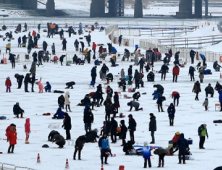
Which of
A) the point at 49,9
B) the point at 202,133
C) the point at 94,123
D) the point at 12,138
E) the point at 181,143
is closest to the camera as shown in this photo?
the point at 181,143

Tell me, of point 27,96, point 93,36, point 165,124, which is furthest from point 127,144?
point 93,36

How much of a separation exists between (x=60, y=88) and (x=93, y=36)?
3251cm

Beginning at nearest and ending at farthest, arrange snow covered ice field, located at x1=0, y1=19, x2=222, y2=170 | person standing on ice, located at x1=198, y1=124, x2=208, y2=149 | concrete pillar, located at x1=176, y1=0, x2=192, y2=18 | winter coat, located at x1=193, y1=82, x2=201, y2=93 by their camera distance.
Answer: snow covered ice field, located at x1=0, y1=19, x2=222, y2=170
person standing on ice, located at x1=198, y1=124, x2=208, y2=149
winter coat, located at x1=193, y1=82, x2=201, y2=93
concrete pillar, located at x1=176, y1=0, x2=192, y2=18

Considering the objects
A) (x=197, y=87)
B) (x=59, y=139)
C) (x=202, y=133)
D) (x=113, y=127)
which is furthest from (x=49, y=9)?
(x=202, y=133)

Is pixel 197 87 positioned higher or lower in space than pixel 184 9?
lower

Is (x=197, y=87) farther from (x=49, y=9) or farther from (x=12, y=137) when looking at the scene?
(x=49, y=9)

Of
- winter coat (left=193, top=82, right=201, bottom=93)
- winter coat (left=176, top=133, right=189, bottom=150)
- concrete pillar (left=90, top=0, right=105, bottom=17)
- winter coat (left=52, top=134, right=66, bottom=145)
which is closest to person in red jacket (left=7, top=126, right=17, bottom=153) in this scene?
winter coat (left=52, top=134, right=66, bottom=145)

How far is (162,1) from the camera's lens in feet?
636

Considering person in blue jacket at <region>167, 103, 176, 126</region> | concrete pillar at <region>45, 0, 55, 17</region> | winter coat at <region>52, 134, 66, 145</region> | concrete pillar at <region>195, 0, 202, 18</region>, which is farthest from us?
concrete pillar at <region>45, 0, 55, 17</region>

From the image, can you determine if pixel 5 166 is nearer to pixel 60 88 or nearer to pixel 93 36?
pixel 60 88

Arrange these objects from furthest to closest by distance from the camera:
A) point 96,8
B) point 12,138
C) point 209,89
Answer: point 96,8, point 209,89, point 12,138

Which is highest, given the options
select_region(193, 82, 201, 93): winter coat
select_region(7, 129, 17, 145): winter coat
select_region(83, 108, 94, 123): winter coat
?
select_region(193, 82, 201, 93): winter coat

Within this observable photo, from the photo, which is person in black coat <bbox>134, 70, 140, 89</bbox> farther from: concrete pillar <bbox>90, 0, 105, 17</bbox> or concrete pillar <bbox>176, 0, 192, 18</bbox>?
concrete pillar <bbox>90, 0, 105, 17</bbox>

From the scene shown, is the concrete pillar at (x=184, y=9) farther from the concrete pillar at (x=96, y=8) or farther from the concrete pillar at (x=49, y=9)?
the concrete pillar at (x=49, y=9)
